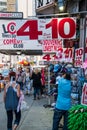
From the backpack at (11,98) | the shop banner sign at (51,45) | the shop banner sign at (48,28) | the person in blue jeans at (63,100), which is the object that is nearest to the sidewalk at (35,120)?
the backpack at (11,98)

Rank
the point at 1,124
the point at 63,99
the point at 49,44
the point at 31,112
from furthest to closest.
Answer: the point at 49,44 < the point at 31,112 < the point at 1,124 < the point at 63,99

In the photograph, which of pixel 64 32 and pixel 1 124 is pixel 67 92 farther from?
pixel 1 124

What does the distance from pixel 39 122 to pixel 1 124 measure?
124 cm

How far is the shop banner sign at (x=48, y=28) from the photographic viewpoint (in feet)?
31.0

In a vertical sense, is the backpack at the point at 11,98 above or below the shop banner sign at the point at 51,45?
below

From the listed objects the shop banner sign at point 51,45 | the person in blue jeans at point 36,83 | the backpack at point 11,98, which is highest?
the shop banner sign at point 51,45

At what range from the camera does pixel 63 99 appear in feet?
27.3

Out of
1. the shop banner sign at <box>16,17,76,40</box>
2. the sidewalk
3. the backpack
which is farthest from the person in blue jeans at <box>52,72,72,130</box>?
the sidewalk

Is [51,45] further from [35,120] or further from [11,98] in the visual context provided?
[11,98]

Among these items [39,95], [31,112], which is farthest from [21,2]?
[31,112]

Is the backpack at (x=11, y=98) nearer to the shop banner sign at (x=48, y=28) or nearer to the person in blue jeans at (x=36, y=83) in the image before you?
the shop banner sign at (x=48, y=28)

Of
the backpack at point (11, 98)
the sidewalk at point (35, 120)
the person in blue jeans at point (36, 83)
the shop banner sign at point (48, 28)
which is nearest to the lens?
the backpack at point (11, 98)

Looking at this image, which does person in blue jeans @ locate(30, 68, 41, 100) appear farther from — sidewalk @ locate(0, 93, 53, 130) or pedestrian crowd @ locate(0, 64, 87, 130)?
pedestrian crowd @ locate(0, 64, 87, 130)

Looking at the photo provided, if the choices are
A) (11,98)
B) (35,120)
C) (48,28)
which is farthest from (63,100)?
(35,120)
